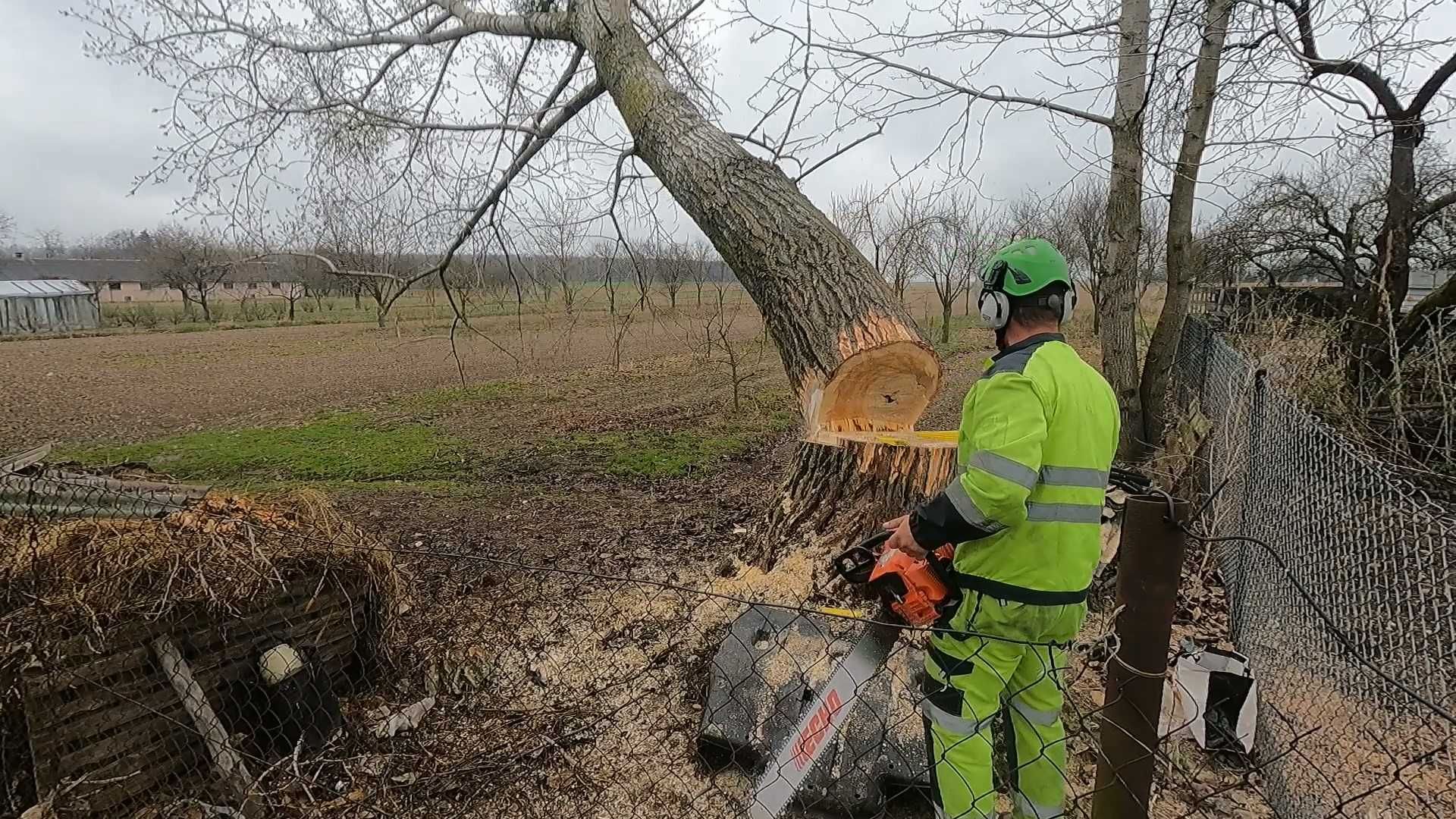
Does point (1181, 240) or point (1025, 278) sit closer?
point (1025, 278)

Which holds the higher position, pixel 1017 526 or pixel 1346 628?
pixel 1017 526

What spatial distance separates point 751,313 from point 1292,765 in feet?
107

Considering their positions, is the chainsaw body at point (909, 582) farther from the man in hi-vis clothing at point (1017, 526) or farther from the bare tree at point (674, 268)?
the bare tree at point (674, 268)

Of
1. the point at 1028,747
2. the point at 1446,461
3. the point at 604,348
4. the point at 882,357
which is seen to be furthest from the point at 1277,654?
the point at 604,348

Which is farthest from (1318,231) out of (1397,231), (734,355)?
(734,355)

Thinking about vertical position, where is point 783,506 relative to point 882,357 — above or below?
below

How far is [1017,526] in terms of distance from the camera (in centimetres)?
197

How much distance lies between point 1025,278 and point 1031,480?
585 mm

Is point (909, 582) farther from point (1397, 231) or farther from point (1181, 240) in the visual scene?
point (1397, 231)

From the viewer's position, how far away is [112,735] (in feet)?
8.32

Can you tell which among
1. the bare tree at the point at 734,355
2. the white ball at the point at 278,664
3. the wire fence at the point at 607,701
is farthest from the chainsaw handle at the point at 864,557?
the bare tree at the point at 734,355

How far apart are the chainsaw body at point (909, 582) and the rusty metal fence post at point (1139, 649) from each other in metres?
0.47

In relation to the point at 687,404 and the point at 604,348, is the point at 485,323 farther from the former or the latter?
the point at 687,404

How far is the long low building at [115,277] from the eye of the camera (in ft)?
160
